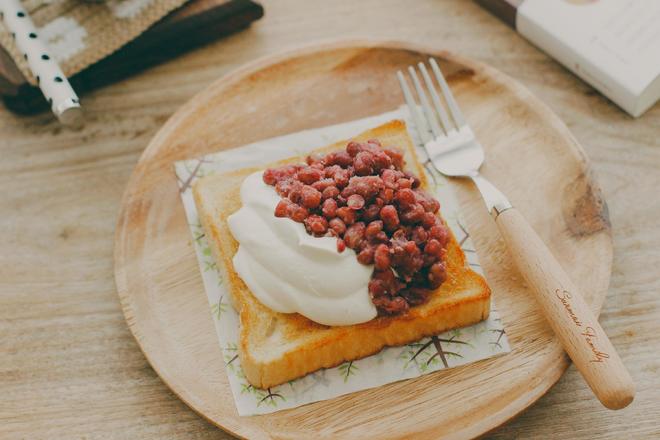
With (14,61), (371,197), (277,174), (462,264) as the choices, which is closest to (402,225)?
(371,197)

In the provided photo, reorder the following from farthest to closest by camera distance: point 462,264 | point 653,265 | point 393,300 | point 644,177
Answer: point 644,177 < point 653,265 < point 462,264 < point 393,300

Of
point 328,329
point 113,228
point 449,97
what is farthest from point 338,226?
point 113,228

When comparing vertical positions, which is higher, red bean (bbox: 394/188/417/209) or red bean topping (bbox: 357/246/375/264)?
red bean (bbox: 394/188/417/209)

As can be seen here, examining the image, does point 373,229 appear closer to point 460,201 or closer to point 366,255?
point 366,255

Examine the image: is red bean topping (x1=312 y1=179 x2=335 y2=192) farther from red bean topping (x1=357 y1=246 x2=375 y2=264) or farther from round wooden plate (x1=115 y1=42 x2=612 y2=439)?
round wooden plate (x1=115 y1=42 x2=612 y2=439)

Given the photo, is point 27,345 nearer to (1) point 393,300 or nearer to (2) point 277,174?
(2) point 277,174

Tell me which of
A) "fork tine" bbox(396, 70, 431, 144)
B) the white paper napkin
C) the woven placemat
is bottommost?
the white paper napkin

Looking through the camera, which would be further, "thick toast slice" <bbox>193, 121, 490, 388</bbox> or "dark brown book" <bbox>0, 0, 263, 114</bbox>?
"dark brown book" <bbox>0, 0, 263, 114</bbox>

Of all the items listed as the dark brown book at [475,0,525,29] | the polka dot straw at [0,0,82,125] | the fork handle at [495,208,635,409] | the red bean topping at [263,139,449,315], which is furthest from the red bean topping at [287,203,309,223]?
the dark brown book at [475,0,525,29]
